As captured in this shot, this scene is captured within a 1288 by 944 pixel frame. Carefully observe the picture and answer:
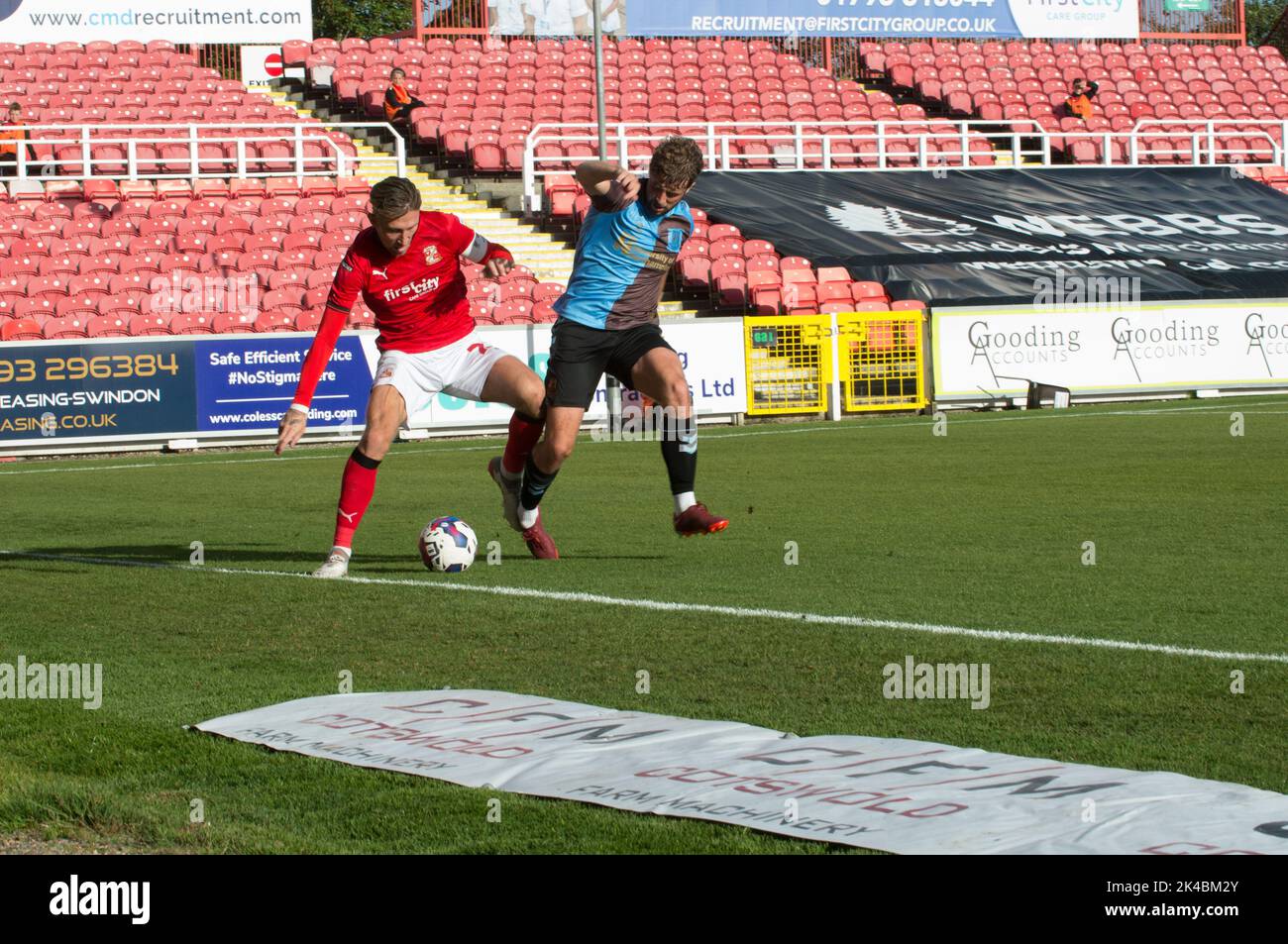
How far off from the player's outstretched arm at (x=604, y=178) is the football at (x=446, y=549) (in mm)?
2023

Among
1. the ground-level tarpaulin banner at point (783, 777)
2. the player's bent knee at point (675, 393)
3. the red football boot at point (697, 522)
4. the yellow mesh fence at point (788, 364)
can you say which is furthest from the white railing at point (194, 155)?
the ground-level tarpaulin banner at point (783, 777)

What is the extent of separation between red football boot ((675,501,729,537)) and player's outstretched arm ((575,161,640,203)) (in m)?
1.75

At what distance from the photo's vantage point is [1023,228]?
104 ft

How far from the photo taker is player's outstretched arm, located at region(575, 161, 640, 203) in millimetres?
9766

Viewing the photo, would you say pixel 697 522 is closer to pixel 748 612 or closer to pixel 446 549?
pixel 446 549

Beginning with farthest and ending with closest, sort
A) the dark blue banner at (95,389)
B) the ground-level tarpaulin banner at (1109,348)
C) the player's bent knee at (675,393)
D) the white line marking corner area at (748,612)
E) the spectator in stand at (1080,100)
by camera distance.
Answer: the spectator in stand at (1080,100) → the ground-level tarpaulin banner at (1109,348) → the dark blue banner at (95,389) → the player's bent knee at (675,393) → the white line marking corner area at (748,612)

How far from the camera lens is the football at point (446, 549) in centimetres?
984

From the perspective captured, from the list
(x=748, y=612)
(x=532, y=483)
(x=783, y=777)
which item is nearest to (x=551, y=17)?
(x=532, y=483)

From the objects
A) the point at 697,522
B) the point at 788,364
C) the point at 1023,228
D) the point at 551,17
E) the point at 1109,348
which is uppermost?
the point at 551,17

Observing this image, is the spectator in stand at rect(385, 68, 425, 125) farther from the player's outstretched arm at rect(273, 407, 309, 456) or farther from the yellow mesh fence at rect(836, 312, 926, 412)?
the player's outstretched arm at rect(273, 407, 309, 456)

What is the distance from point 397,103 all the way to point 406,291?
24037 millimetres

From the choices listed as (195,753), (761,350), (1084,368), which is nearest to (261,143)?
(761,350)

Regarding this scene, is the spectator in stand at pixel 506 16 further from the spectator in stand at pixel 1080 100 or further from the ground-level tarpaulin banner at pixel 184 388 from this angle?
the ground-level tarpaulin banner at pixel 184 388
